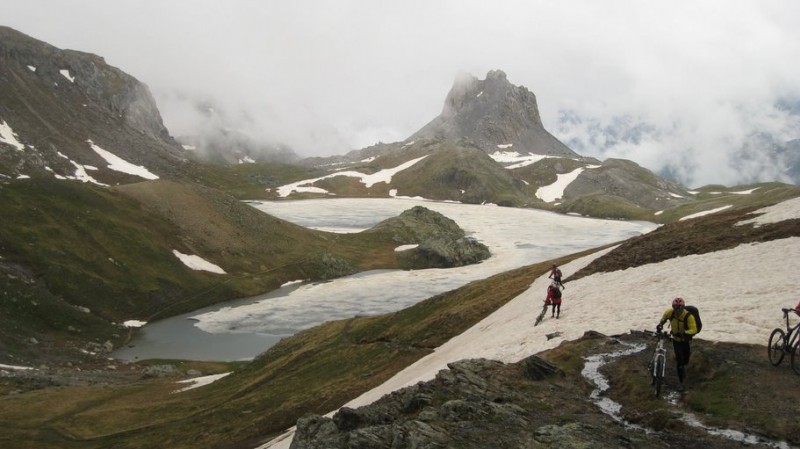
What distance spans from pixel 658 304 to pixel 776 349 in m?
11.6

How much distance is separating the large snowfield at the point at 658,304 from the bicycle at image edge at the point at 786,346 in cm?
245

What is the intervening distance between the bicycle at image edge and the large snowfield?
245cm

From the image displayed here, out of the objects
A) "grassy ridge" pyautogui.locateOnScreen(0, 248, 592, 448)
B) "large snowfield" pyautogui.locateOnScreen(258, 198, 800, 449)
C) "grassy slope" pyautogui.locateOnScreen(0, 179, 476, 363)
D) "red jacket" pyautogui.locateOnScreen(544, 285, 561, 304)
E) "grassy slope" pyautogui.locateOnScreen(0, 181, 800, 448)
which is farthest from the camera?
"grassy slope" pyautogui.locateOnScreen(0, 179, 476, 363)

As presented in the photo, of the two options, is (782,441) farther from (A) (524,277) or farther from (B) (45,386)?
(B) (45,386)

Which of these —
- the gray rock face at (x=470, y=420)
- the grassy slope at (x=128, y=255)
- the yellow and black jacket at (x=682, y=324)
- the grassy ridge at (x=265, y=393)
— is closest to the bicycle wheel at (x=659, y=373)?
the yellow and black jacket at (x=682, y=324)

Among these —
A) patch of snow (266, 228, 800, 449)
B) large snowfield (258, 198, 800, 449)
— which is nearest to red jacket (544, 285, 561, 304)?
large snowfield (258, 198, 800, 449)

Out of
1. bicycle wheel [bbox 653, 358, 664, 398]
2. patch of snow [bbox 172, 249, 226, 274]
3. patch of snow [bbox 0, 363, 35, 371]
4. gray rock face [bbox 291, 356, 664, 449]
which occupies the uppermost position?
patch of snow [bbox 172, 249, 226, 274]

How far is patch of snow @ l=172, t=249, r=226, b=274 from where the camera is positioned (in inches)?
5517

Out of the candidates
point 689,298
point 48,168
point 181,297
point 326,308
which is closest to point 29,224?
point 181,297

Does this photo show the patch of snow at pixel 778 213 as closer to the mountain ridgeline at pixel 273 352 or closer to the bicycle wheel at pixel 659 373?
the mountain ridgeline at pixel 273 352

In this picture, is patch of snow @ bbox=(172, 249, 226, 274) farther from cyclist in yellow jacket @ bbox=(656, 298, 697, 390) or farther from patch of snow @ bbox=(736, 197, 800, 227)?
cyclist in yellow jacket @ bbox=(656, 298, 697, 390)

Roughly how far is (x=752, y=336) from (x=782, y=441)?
9.09 meters

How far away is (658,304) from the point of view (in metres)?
34.9

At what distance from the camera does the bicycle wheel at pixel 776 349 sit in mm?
23062
